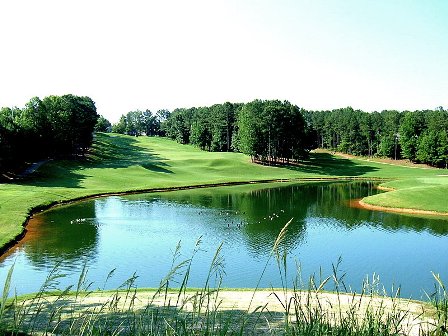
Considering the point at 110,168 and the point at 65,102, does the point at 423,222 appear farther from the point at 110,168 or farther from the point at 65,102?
the point at 65,102

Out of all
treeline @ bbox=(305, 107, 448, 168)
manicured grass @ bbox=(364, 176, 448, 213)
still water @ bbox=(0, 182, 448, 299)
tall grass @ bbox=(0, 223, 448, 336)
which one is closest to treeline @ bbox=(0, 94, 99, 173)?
still water @ bbox=(0, 182, 448, 299)

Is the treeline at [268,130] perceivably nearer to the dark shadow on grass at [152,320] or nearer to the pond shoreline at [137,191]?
the pond shoreline at [137,191]

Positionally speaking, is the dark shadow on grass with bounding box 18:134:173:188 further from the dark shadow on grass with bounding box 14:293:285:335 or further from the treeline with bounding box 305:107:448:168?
the treeline with bounding box 305:107:448:168

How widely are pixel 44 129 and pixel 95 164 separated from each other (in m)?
11.2

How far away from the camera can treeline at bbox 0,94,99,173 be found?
65.2 meters

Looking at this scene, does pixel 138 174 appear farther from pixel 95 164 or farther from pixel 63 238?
pixel 63 238

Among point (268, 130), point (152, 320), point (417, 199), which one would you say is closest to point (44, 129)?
point (268, 130)

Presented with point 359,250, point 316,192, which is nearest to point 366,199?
point 316,192

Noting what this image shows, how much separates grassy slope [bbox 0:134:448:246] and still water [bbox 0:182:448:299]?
3477 mm

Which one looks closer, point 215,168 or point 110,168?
point 110,168

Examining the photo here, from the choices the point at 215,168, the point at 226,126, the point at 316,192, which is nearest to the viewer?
the point at 316,192

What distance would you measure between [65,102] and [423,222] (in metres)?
66.4

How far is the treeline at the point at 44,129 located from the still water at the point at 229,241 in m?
18.8

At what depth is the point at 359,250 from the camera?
32.9m
